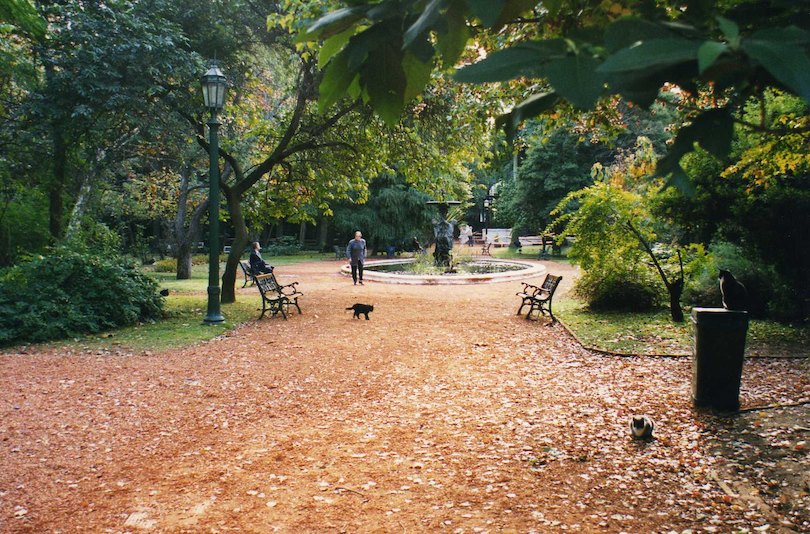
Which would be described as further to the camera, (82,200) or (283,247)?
(283,247)

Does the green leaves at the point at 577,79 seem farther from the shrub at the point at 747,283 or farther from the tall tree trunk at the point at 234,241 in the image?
the tall tree trunk at the point at 234,241

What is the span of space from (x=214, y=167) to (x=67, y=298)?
373 cm

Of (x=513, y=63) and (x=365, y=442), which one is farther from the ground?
(x=513, y=63)

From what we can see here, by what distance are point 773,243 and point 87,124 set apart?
13.7m

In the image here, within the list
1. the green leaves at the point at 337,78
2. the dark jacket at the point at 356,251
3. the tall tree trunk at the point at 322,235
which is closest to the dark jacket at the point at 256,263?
→ the dark jacket at the point at 356,251

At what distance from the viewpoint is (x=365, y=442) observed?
521 centimetres

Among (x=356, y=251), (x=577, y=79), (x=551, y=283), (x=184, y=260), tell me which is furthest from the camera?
(x=184, y=260)

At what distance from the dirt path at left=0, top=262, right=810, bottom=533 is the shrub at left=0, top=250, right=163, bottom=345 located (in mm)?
1269

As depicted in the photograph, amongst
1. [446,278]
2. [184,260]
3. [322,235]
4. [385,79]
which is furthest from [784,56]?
[322,235]

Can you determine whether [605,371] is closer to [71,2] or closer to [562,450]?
[562,450]

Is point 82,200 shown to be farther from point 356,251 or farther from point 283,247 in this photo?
point 283,247

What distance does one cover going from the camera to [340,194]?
629 inches

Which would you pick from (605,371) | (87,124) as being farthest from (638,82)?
(87,124)

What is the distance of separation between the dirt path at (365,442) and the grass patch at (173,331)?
27.9 inches
